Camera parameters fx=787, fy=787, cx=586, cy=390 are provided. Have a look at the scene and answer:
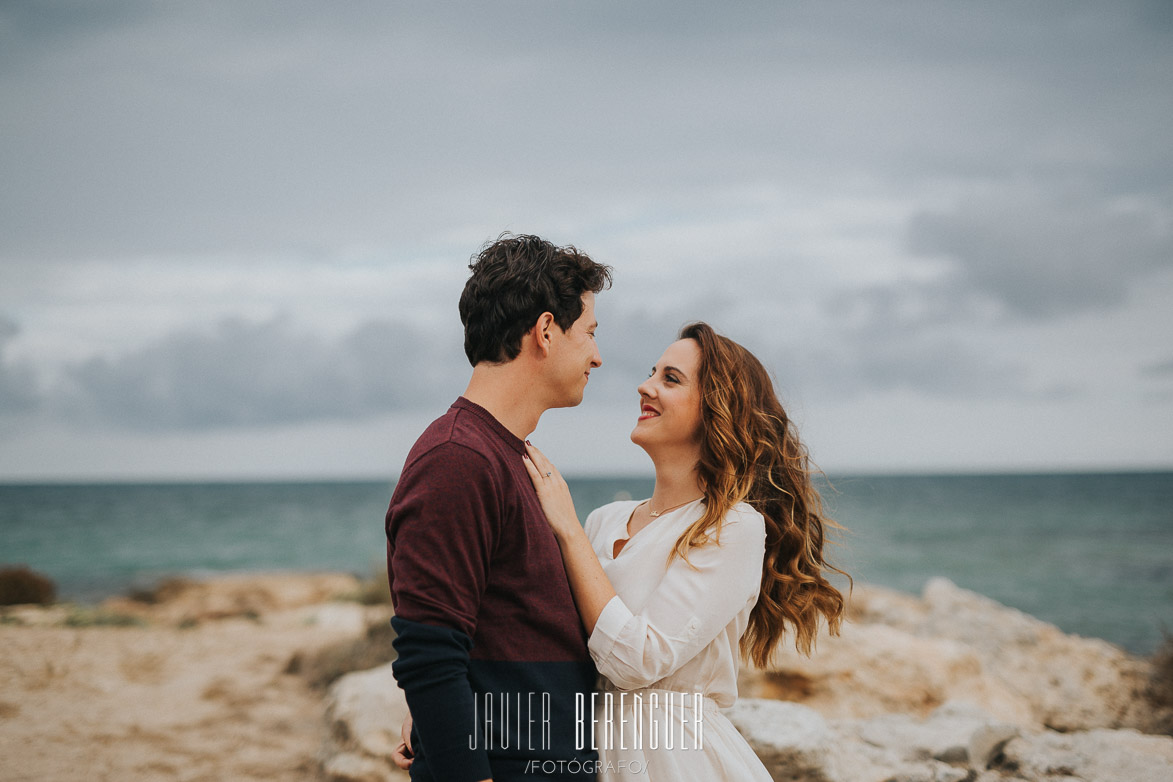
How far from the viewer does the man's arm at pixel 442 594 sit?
6.06ft

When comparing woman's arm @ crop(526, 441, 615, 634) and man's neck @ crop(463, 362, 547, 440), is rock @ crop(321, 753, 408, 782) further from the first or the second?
man's neck @ crop(463, 362, 547, 440)

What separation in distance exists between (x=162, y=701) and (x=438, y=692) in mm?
6535

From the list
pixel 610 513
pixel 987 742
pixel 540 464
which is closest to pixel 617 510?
pixel 610 513

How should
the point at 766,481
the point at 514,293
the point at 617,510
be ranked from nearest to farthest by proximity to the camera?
the point at 514,293
the point at 766,481
the point at 617,510

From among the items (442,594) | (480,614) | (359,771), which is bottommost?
(359,771)

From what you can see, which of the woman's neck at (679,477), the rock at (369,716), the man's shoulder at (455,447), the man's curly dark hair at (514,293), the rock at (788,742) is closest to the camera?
the man's shoulder at (455,447)

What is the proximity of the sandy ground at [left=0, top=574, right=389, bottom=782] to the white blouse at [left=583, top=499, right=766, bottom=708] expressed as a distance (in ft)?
12.9

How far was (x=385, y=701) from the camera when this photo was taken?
5301 millimetres

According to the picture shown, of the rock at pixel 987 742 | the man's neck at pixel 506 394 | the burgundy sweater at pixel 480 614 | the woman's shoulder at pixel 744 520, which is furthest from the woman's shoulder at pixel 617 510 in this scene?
the rock at pixel 987 742

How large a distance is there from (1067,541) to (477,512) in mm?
31754

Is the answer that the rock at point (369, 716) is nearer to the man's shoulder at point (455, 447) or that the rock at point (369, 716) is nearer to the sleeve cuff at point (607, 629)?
the sleeve cuff at point (607, 629)

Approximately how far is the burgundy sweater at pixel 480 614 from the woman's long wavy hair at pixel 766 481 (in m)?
0.82

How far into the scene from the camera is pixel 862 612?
1026 cm

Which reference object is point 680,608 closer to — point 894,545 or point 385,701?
point 385,701
